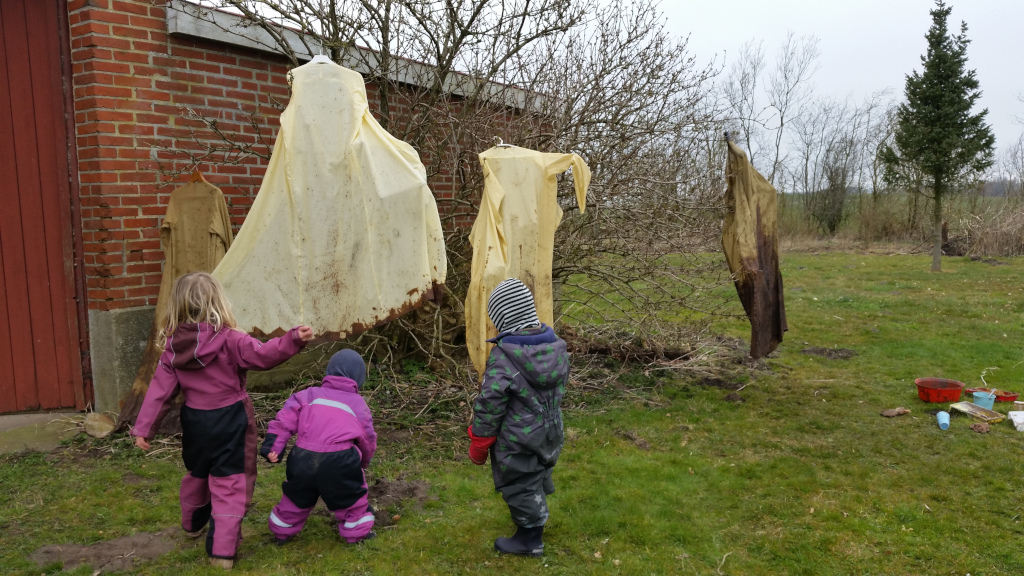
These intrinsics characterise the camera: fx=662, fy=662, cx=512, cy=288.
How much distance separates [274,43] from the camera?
602 centimetres

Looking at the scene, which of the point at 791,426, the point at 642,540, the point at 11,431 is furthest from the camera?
the point at 791,426

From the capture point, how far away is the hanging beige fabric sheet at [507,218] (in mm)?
4297

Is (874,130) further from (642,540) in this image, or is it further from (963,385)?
(642,540)

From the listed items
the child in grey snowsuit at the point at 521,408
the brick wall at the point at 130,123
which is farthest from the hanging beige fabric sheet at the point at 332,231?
the brick wall at the point at 130,123

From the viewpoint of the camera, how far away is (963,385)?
6.82 metres

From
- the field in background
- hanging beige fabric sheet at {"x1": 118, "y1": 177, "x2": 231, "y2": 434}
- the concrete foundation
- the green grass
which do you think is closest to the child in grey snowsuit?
the green grass

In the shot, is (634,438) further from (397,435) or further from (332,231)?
(332,231)

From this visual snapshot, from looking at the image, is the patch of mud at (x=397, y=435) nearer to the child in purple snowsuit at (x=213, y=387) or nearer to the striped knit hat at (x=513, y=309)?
the child in purple snowsuit at (x=213, y=387)

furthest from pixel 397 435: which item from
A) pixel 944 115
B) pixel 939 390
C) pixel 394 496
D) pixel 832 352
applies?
pixel 944 115

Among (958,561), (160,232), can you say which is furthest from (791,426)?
(160,232)

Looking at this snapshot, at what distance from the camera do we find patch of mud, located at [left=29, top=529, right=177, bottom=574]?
3396 mm

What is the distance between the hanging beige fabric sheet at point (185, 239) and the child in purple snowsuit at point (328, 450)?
85.5 inches

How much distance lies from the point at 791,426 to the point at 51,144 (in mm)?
6565

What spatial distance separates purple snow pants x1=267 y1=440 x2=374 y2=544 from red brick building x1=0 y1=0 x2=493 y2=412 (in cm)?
258
